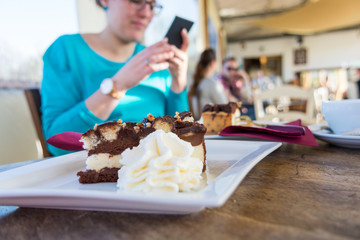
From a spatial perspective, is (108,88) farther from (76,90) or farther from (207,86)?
(207,86)

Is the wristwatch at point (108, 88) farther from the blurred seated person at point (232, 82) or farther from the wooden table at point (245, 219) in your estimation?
the blurred seated person at point (232, 82)

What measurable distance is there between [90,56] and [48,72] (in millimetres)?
207

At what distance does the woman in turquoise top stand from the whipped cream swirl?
0.60 m

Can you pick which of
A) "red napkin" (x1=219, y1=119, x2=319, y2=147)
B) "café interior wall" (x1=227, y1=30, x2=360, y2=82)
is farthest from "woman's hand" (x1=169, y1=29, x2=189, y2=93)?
"café interior wall" (x1=227, y1=30, x2=360, y2=82)

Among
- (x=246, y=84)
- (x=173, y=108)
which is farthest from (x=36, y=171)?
(x=246, y=84)

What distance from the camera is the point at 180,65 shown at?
1.17 meters

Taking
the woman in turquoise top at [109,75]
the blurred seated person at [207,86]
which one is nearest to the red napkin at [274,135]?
the woman in turquoise top at [109,75]

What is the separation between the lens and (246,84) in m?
4.61

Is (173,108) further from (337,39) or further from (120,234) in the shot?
(337,39)

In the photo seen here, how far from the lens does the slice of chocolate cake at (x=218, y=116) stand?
99cm

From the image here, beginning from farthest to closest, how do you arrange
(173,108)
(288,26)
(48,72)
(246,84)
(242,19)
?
(242,19), (288,26), (246,84), (173,108), (48,72)

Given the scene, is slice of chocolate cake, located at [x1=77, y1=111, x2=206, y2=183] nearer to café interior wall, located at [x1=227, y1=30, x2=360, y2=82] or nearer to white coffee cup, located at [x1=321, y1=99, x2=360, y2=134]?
white coffee cup, located at [x1=321, y1=99, x2=360, y2=134]

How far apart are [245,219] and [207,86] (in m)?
2.42

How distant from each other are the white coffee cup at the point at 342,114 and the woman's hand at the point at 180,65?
0.62 metres
